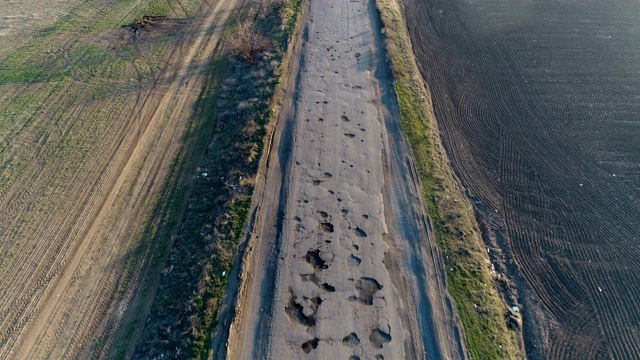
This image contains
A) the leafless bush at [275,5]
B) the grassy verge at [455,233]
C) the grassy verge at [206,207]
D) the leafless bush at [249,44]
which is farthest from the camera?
the leafless bush at [275,5]

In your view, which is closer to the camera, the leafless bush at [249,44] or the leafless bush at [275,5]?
the leafless bush at [249,44]

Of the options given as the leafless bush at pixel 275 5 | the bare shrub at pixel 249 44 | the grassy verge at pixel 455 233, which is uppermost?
the leafless bush at pixel 275 5

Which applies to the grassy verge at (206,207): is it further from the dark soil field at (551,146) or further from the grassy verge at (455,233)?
the dark soil field at (551,146)

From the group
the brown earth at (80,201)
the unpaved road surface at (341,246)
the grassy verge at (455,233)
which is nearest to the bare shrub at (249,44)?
the brown earth at (80,201)

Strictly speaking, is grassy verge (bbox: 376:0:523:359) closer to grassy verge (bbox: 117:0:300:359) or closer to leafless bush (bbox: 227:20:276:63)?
grassy verge (bbox: 117:0:300:359)

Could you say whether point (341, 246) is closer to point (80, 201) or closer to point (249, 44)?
point (80, 201)

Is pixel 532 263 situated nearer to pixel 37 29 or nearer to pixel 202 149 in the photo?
pixel 202 149

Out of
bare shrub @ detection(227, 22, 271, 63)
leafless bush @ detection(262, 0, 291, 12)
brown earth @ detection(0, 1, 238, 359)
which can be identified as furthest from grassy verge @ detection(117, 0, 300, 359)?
leafless bush @ detection(262, 0, 291, 12)
